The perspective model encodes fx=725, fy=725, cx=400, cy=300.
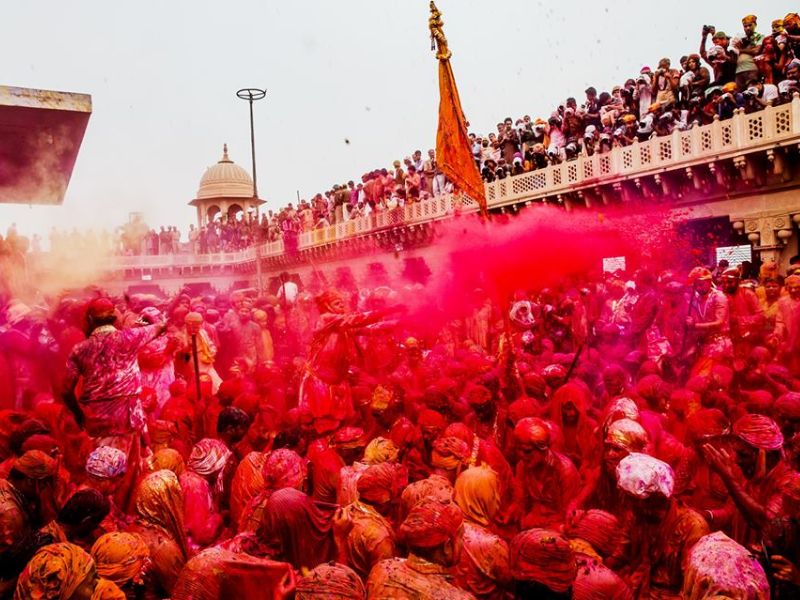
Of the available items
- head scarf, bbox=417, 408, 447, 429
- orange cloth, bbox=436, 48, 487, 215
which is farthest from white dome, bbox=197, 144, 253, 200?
head scarf, bbox=417, 408, 447, 429

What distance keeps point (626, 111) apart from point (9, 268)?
14.8 m

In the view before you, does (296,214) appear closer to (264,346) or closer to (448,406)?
(264,346)

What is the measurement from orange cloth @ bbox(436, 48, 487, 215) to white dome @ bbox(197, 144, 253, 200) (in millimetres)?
47743

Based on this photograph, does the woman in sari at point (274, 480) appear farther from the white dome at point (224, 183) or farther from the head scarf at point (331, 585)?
the white dome at point (224, 183)

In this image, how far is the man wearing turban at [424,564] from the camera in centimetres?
315

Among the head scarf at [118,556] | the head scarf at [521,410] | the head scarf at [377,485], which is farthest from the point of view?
the head scarf at [521,410]

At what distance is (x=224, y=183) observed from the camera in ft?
179

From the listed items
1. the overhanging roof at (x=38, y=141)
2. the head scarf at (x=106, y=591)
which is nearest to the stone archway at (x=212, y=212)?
the overhanging roof at (x=38, y=141)

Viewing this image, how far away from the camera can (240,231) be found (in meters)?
45.5

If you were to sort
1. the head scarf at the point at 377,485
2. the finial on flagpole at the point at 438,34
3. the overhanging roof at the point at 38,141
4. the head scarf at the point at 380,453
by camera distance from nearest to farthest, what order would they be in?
the head scarf at the point at 377,485 < the head scarf at the point at 380,453 < the overhanging roof at the point at 38,141 < the finial on flagpole at the point at 438,34

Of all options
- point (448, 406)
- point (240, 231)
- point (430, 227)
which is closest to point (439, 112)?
point (448, 406)

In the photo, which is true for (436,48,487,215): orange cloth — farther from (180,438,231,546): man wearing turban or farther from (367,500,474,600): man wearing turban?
(367,500,474,600): man wearing turban

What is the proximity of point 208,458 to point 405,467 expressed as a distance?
1.39m

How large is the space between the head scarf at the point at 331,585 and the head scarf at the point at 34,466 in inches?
89.2
